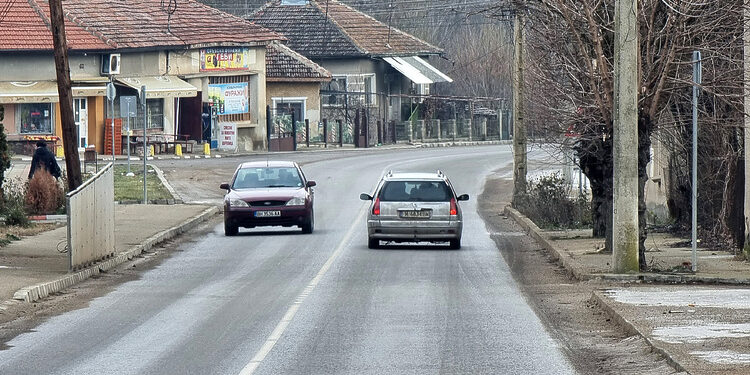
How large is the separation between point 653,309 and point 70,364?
673 centimetres

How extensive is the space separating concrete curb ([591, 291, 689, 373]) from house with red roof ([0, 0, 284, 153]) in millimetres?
37540

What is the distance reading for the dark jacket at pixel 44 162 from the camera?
32.6 metres

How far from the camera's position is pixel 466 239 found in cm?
2839

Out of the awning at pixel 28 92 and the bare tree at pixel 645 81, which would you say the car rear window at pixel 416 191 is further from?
the awning at pixel 28 92

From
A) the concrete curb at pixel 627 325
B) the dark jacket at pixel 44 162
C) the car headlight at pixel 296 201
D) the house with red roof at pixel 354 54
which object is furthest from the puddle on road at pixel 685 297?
the house with red roof at pixel 354 54

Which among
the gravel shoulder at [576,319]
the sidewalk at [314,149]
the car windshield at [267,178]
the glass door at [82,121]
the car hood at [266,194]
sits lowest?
the gravel shoulder at [576,319]

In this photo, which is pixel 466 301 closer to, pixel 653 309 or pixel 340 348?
pixel 653 309

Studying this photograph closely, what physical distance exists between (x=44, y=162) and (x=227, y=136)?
30.0 meters

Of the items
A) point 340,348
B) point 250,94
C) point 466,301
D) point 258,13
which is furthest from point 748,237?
point 258,13

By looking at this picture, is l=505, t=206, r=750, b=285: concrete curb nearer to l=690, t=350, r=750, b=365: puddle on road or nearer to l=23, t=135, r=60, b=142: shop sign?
l=690, t=350, r=750, b=365: puddle on road

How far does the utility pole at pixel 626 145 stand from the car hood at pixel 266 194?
1088 centimetres

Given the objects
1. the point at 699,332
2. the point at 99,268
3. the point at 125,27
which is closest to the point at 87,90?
the point at 125,27

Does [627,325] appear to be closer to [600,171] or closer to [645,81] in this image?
[645,81]

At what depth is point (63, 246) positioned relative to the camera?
80.4 ft
